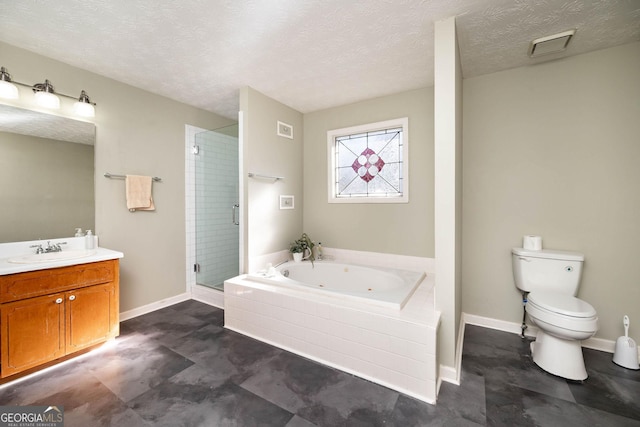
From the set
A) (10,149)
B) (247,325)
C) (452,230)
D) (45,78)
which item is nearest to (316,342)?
(247,325)

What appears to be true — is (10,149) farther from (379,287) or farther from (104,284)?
(379,287)

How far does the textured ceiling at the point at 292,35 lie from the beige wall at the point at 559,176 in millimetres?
258

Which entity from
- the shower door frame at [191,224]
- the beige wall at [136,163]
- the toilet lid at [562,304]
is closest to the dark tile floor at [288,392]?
the toilet lid at [562,304]

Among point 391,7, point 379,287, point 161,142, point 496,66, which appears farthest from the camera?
point 161,142

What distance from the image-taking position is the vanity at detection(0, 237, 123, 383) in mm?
1762

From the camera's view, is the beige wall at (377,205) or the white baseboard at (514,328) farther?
the beige wall at (377,205)

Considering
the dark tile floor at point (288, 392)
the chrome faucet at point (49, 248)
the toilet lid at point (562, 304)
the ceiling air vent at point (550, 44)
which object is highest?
the ceiling air vent at point (550, 44)

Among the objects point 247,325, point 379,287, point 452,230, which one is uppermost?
point 452,230

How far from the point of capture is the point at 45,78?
2.21 meters

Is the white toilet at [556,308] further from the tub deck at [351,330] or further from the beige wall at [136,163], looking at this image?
the beige wall at [136,163]

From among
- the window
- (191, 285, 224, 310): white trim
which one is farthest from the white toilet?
(191, 285, 224, 310): white trim

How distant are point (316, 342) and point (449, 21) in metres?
2.53

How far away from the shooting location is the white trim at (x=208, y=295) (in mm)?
3138

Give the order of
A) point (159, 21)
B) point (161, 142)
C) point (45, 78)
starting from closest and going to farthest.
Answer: point (159, 21) → point (45, 78) → point (161, 142)
